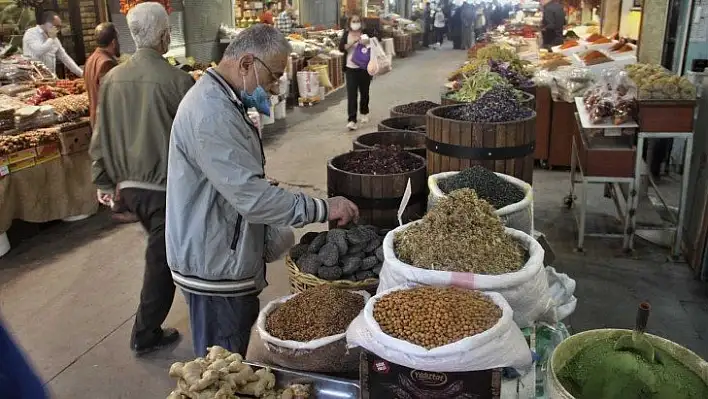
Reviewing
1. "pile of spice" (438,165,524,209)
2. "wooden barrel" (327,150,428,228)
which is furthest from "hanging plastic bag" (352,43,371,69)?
"pile of spice" (438,165,524,209)

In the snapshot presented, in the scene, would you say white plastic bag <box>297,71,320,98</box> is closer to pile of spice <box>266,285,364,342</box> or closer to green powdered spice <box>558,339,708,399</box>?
pile of spice <box>266,285,364,342</box>

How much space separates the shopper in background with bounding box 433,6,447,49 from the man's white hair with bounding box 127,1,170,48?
75.4 ft

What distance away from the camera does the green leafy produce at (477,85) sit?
5.03 m

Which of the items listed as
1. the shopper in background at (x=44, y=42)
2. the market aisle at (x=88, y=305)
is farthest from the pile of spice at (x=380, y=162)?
the shopper in background at (x=44, y=42)

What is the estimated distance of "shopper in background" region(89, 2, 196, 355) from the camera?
3471 mm

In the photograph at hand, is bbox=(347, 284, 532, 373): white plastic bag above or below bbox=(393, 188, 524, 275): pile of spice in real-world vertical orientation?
below

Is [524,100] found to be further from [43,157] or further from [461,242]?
[43,157]

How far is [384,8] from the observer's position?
26172 mm

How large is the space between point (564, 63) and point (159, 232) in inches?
254

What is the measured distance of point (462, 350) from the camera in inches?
62.6

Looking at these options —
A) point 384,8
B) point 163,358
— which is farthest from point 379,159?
point 384,8

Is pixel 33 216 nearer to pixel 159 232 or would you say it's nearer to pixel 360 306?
pixel 159 232

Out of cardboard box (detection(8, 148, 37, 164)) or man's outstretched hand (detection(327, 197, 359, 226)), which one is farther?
cardboard box (detection(8, 148, 37, 164))

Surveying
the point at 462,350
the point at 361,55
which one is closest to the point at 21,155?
the point at 462,350
